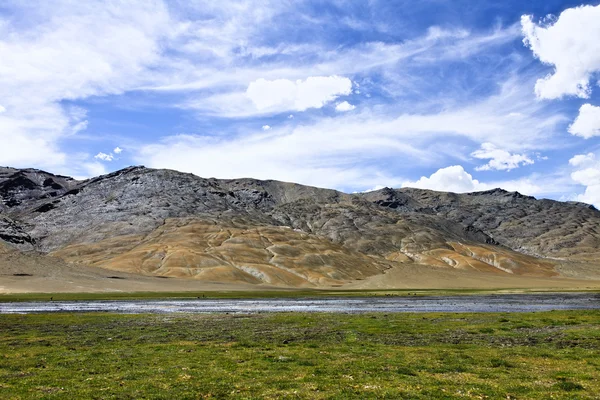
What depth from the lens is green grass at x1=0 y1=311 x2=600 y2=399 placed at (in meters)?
21.5

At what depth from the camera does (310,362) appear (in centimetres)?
2814

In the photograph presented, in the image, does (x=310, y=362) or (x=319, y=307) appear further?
(x=319, y=307)

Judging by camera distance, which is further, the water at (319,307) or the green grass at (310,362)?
the water at (319,307)

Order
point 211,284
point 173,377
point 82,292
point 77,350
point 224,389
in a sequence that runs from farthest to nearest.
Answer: point 211,284, point 82,292, point 77,350, point 173,377, point 224,389

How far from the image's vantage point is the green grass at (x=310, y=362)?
21500 millimetres

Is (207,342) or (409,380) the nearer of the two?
(409,380)

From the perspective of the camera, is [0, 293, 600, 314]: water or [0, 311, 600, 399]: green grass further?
[0, 293, 600, 314]: water

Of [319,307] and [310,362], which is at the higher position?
[310,362]

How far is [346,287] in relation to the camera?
19812 centimetres

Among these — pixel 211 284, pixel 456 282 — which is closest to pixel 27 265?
pixel 211 284

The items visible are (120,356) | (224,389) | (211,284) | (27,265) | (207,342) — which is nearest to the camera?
(224,389)

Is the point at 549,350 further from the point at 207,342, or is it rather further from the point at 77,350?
the point at 77,350

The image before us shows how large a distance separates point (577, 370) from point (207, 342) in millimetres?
24759

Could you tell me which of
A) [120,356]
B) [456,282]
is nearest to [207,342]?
[120,356]
